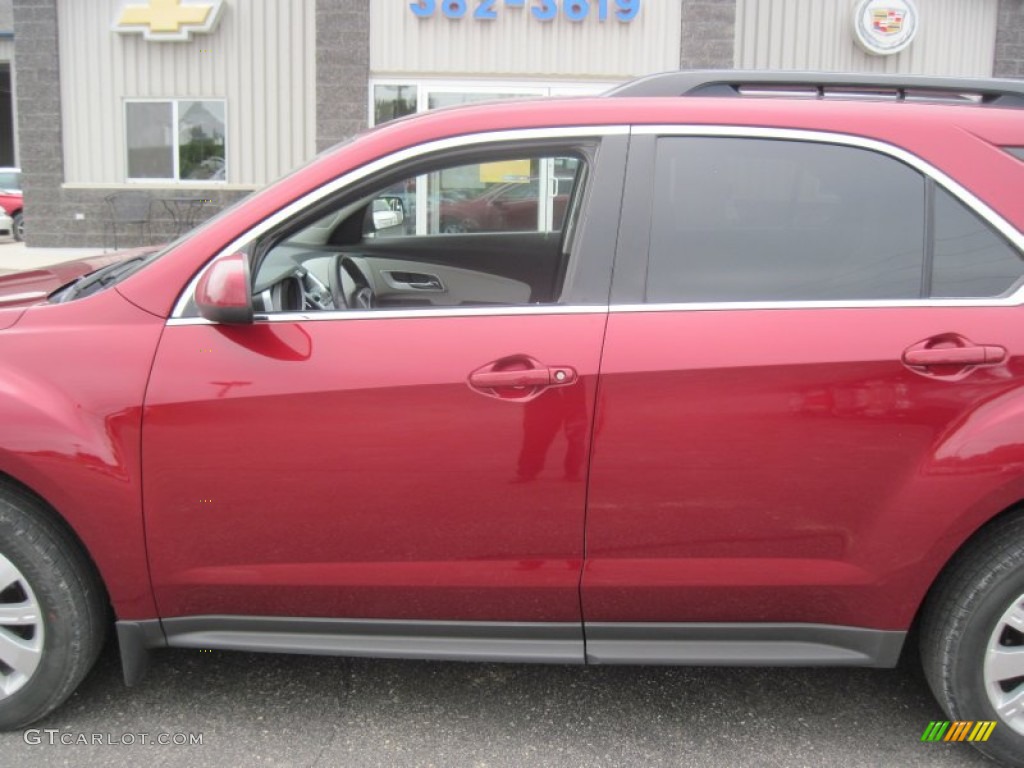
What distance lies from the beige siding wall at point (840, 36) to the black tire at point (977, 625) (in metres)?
11.9

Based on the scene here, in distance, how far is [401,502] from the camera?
92.8 inches

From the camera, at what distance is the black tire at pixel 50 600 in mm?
2398

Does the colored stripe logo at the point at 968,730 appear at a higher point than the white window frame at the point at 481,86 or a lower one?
lower

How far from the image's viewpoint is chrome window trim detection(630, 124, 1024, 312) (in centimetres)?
234

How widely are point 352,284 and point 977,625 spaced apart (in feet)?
7.78

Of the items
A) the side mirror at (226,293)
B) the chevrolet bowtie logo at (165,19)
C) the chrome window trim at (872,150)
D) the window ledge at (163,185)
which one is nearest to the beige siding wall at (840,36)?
the window ledge at (163,185)

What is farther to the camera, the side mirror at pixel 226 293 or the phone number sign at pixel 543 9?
the phone number sign at pixel 543 9

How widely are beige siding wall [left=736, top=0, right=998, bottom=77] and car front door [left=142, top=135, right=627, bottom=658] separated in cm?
1192

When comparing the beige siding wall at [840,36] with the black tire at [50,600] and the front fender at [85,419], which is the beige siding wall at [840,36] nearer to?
the front fender at [85,419]

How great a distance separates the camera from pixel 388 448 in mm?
2328

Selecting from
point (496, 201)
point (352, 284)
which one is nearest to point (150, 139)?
point (496, 201)

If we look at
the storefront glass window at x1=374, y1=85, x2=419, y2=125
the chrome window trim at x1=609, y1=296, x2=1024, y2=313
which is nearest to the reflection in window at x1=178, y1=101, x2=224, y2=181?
the storefront glass window at x1=374, y1=85, x2=419, y2=125

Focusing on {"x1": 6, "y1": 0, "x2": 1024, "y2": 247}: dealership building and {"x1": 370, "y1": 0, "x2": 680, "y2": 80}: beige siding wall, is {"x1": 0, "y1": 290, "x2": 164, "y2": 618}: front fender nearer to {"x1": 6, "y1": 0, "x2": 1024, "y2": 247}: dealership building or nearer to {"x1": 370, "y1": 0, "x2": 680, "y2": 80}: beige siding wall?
{"x1": 6, "y1": 0, "x2": 1024, "y2": 247}: dealership building

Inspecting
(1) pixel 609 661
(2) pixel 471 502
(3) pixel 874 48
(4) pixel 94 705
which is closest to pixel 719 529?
(1) pixel 609 661
